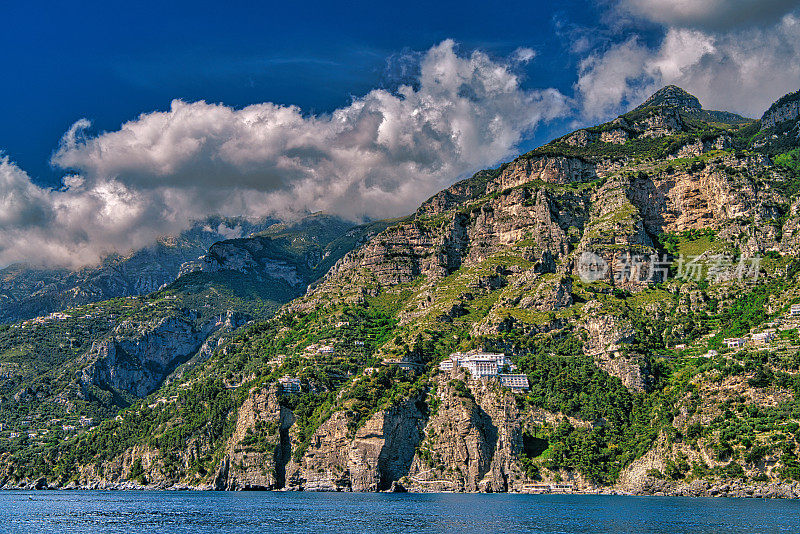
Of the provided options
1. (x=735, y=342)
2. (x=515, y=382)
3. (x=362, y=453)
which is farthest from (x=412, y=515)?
(x=735, y=342)

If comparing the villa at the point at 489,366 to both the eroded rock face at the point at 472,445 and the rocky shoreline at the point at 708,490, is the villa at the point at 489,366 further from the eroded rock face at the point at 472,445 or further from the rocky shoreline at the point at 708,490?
the rocky shoreline at the point at 708,490

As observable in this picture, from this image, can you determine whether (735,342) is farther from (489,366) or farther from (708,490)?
(489,366)

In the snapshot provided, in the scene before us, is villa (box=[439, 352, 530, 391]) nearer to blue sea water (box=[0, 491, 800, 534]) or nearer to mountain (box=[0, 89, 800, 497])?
mountain (box=[0, 89, 800, 497])

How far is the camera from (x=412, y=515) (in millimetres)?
98125

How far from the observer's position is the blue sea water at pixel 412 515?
84375mm

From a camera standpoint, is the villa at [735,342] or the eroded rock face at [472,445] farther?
the villa at [735,342]

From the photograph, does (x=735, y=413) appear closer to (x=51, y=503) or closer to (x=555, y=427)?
(x=555, y=427)

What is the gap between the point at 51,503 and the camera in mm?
133125

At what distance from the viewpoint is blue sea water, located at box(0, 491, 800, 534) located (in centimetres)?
8438

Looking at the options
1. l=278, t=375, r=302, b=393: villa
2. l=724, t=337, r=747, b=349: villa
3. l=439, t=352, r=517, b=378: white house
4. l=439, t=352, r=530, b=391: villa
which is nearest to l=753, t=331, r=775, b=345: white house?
l=724, t=337, r=747, b=349: villa

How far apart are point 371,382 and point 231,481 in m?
36.0

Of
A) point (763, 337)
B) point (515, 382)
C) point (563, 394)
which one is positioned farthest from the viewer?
point (515, 382)

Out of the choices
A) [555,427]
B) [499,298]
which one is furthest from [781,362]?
[499,298]

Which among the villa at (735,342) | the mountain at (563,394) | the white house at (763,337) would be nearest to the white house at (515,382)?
the mountain at (563,394)
